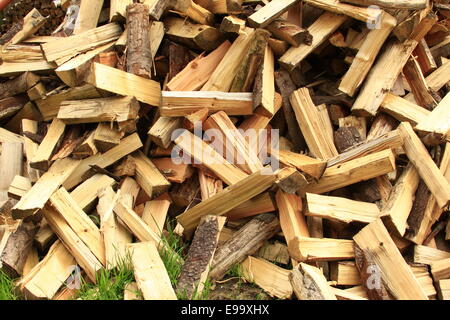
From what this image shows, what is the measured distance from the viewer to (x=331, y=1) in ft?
13.2

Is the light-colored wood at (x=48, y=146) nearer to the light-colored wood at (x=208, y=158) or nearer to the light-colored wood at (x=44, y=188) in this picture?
the light-colored wood at (x=44, y=188)

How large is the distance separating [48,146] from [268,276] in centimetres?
153

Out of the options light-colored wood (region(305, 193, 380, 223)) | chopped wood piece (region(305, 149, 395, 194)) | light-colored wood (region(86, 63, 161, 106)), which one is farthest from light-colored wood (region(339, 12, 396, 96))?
light-colored wood (region(86, 63, 161, 106))

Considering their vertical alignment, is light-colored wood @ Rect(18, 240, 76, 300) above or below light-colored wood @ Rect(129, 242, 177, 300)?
below

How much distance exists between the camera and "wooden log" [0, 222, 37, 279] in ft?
10.9

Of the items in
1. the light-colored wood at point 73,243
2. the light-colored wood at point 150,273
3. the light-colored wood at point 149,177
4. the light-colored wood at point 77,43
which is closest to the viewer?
the light-colored wood at point 150,273

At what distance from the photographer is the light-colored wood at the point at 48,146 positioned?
3674 millimetres

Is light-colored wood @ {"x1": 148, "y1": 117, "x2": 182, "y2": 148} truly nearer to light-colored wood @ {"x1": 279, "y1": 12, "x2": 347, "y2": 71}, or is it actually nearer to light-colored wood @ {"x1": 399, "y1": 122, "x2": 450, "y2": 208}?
light-colored wood @ {"x1": 279, "y1": 12, "x2": 347, "y2": 71}

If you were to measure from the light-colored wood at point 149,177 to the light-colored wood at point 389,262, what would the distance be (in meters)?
1.16

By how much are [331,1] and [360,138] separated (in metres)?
0.93

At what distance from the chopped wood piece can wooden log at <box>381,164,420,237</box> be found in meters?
0.13

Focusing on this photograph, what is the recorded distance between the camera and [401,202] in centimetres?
348

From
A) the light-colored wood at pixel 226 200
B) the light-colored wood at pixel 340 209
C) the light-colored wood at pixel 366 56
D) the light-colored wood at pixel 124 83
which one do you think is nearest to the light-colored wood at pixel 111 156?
the light-colored wood at pixel 124 83
